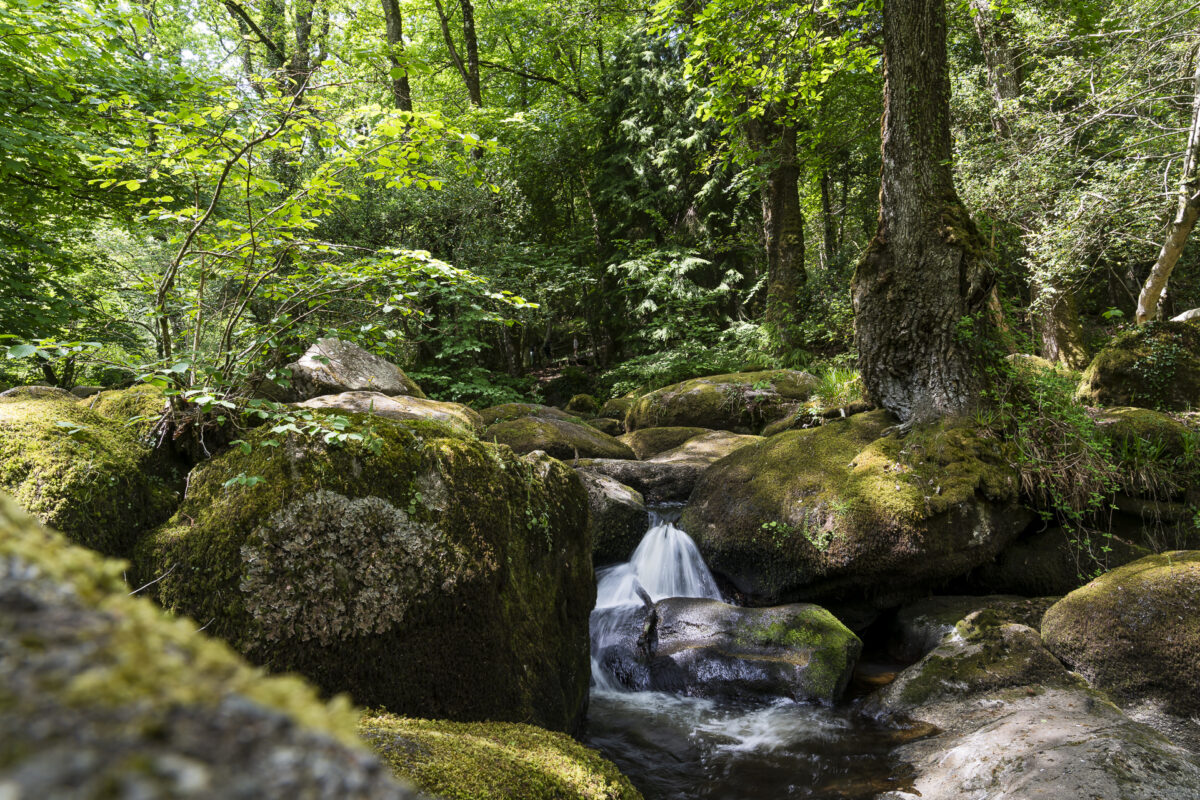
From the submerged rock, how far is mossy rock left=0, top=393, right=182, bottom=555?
6304 millimetres

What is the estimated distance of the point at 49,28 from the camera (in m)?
5.55

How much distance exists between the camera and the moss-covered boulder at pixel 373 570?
263 cm

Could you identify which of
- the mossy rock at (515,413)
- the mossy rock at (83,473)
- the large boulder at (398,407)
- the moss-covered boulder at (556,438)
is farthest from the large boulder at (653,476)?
the mossy rock at (83,473)

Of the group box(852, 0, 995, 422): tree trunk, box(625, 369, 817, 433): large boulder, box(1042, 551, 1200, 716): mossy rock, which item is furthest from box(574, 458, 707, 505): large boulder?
box(1042, 551, 1200, 716): mossy rock

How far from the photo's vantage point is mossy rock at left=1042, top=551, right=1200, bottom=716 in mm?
4223

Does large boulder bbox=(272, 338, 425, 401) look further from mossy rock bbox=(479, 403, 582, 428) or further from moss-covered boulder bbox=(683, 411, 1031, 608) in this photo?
moss-covered boulder bbox=(683, 411, 1031, 608)

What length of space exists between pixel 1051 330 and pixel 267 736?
47.4ft

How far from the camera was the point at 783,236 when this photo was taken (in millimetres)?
13875

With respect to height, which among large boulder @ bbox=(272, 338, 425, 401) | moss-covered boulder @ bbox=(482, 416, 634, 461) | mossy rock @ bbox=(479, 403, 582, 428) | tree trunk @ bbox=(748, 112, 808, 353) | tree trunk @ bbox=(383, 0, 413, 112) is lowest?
moss-covered boulder @ bbox=(482, 416, 634, 461)

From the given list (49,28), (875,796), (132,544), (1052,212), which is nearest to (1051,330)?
(1052,212)

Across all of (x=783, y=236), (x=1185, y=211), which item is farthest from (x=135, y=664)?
Answer: (x=783, y=236)

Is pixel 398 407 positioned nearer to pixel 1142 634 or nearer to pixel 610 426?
pixel 610 426

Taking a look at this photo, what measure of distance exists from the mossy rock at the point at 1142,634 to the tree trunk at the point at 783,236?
899cm

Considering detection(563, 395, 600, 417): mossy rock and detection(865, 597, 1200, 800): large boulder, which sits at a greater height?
detection(563, 395, 600, 417): mossy rock
